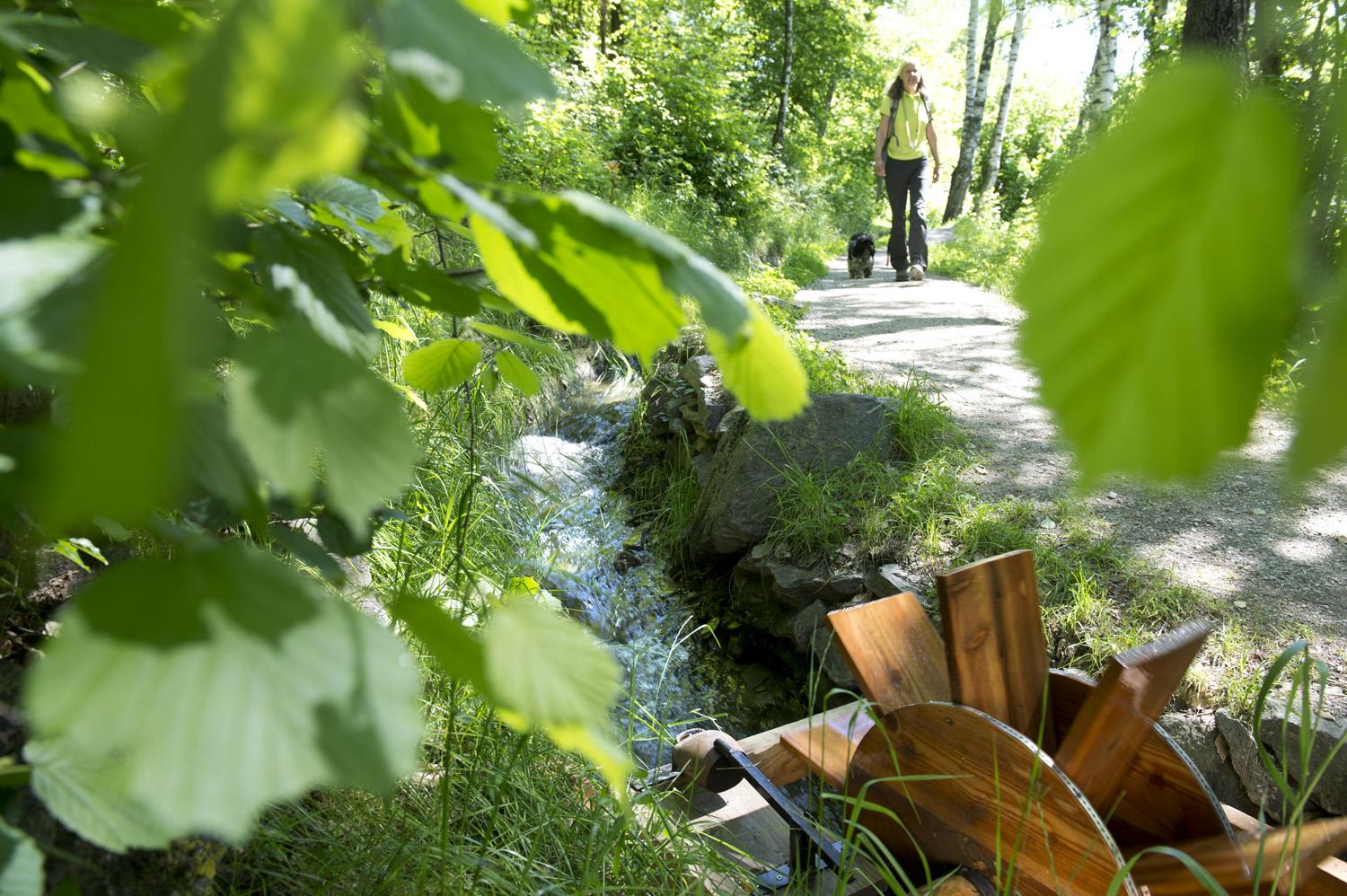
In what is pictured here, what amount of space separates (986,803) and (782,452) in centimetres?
236

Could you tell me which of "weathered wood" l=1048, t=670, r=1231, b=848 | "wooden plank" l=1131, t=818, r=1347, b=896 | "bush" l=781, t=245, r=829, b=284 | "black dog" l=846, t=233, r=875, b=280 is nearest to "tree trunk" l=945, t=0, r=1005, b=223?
"black dog" l=846, t=233, r=875, b=280

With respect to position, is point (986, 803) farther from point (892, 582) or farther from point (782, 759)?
point (892, 582)

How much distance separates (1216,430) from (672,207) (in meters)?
9.97

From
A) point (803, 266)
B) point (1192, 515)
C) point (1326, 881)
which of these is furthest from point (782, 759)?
point (803, 266)

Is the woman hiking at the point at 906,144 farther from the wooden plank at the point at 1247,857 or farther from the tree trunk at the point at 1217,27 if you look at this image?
the tree trunk at the point at 1217,27

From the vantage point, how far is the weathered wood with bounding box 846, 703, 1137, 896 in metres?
1.87

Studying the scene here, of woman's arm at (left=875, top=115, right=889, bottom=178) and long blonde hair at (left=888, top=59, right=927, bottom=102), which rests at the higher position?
long blonde hair at (left=888, top=59, right=927, bottom=102)

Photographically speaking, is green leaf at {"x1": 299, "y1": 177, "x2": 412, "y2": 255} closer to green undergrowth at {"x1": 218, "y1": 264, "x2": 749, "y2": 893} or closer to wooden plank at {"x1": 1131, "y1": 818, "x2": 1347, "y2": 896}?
green undergrowth at {"x1": 218, "y1": 264, "x2": 749, "y2": 893}

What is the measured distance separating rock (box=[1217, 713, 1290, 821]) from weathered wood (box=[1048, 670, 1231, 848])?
1.24 feet

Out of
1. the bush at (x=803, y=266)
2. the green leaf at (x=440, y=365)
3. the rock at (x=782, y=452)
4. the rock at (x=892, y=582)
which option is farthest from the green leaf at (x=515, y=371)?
the bush at (x=803, y=266)

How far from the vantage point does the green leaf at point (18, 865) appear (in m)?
0.39

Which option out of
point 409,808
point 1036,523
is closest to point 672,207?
point 1036,523

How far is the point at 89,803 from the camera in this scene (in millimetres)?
513

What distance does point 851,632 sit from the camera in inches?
97.7
